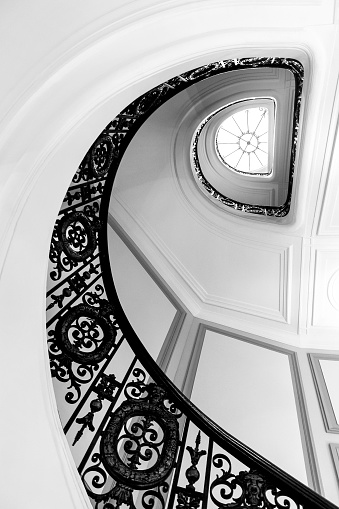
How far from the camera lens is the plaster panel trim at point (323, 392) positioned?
421 centimetres

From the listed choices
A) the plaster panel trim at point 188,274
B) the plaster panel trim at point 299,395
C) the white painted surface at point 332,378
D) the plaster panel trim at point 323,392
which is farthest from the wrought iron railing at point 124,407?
the plaster panel trim at point 188,274

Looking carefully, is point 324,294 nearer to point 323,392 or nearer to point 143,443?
point 323,392

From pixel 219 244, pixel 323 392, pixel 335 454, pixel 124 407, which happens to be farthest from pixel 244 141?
pixel 124 407

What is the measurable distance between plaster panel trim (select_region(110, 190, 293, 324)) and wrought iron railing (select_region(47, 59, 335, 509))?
2.15 m

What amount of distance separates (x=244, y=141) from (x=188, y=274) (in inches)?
135

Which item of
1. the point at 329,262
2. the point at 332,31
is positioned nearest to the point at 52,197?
the point at 332,31

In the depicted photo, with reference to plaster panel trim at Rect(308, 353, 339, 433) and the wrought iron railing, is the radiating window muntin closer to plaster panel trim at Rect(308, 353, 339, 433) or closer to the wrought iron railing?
plaster panel trim at Rect(308, 353, 339, 433)

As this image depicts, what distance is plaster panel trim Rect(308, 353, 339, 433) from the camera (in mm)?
4214

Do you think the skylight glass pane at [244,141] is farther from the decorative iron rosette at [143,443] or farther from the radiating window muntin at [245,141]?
the decorative iron rosette at [143,443]

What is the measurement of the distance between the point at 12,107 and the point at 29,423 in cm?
153

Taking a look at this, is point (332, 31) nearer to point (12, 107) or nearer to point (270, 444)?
point (12, 107)

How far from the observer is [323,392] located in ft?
15.2

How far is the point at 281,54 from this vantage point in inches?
115

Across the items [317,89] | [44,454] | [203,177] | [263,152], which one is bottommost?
[44,454]
